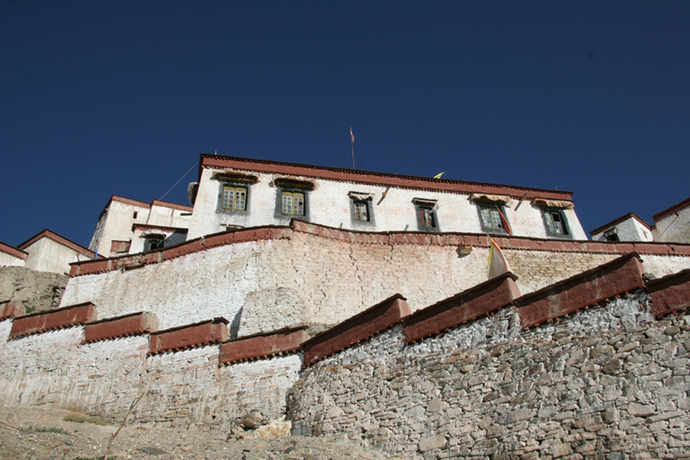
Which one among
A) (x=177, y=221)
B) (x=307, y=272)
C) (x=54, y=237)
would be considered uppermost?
(x=177, y=221)

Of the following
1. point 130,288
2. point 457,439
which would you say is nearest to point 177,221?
point 130,288

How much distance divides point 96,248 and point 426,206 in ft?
61.1

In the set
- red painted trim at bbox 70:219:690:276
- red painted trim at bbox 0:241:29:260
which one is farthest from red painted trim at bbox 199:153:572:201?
red painted trim at bbox 0:241:29:260

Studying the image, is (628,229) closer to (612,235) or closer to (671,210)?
(612,235)

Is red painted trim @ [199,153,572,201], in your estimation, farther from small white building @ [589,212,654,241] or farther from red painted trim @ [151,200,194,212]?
red painted trim @ [151,200,194,212]

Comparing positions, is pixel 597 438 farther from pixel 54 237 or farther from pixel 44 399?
pixel 54 237

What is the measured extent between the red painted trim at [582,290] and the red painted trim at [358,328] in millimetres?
2433

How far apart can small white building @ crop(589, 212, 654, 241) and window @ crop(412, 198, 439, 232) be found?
11946mm

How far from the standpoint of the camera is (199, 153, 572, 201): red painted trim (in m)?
20.9

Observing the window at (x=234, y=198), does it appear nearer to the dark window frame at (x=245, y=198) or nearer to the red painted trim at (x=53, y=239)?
the dark window frame at (x=245, y=198)

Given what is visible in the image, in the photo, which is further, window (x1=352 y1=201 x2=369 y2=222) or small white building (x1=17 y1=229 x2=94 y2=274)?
small white building (x1=17 y1=229 x2=94 y2=274)

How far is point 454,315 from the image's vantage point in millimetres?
8898

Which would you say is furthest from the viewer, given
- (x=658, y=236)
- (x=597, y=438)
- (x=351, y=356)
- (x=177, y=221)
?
(x=177, y=221)

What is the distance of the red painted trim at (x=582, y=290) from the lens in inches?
283
